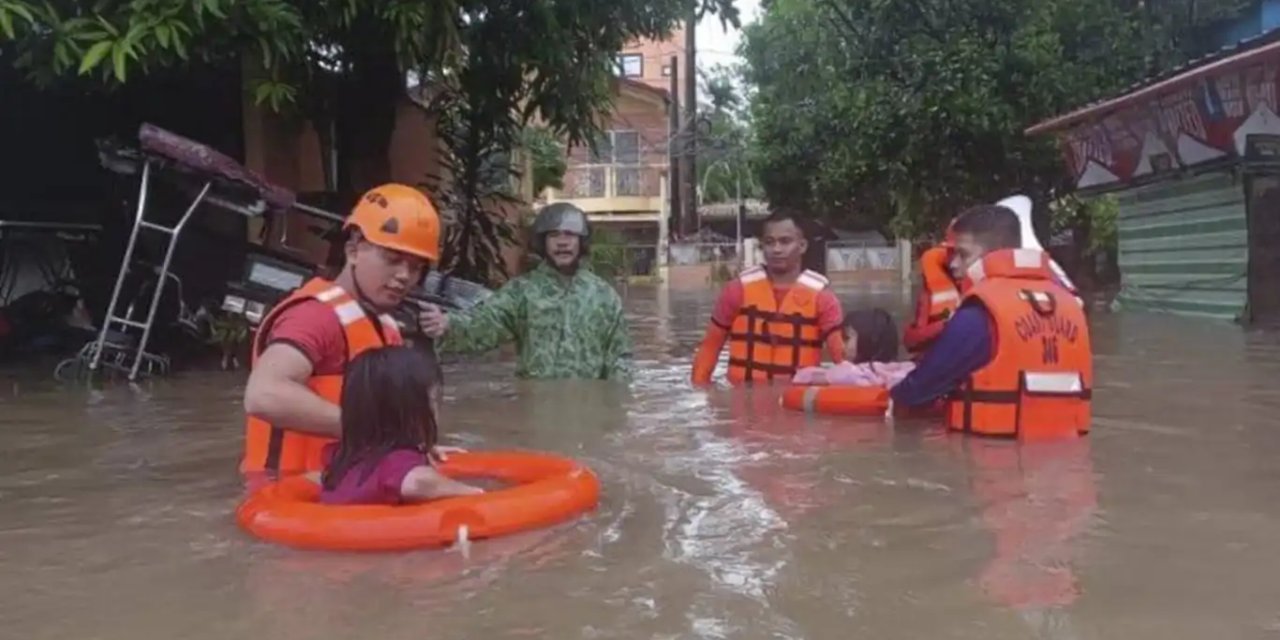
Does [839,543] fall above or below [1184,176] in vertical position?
below

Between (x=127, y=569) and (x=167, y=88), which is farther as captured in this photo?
(x=167, y=88)

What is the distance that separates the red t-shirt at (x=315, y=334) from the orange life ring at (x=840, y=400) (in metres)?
2.86

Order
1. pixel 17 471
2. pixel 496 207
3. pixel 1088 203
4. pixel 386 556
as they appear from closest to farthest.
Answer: pixel 386 556 < pixel 17 471 < pixel 496 207 < pixel 1088 203

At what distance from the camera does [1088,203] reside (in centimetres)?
2242

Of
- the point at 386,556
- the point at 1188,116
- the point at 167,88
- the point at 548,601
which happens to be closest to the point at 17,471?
the point at 386,556

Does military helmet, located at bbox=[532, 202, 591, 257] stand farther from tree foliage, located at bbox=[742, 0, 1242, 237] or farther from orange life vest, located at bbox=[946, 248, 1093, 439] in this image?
tree foliage, located at bbox=[742, 0, 1242, 237]

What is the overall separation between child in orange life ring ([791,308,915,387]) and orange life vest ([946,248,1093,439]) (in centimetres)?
111

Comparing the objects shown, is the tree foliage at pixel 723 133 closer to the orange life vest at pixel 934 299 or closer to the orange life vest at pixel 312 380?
the orange life vest at pixel 934 299

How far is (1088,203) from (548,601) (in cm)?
2034

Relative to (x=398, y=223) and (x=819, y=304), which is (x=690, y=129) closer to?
(x=819, y=304)

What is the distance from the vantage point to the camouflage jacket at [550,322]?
722cm

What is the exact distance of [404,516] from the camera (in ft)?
13.0

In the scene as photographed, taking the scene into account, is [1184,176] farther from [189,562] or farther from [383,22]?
[189,562]

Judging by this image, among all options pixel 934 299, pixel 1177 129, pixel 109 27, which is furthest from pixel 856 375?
pixel 1177 129
